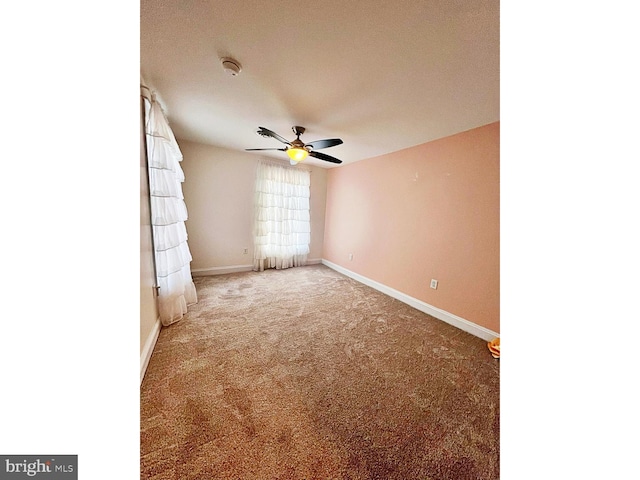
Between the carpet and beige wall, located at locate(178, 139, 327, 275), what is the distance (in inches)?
55.9

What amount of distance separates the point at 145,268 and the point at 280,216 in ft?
8.49

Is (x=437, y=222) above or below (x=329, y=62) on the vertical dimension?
below

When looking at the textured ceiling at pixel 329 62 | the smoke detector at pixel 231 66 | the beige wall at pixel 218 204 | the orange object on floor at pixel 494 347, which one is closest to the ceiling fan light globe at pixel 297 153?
the textured ceiling at pixel 329 62

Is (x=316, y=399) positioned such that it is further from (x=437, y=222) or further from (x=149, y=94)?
(x=149, y=94)

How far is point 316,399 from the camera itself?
1396mm

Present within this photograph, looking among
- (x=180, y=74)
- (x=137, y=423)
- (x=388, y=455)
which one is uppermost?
(x=180, y=74)

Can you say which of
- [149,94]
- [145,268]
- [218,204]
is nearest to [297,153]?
[149,94]

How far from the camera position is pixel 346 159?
3.79m

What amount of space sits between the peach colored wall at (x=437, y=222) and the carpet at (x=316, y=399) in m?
0.48

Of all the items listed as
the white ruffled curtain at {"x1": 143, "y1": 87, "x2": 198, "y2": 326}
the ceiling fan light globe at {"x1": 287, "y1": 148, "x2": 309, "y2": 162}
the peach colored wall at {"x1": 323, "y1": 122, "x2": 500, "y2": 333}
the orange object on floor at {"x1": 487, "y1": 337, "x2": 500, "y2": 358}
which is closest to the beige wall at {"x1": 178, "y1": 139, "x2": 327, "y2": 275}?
the white ruffled curtain at {"x1": 143, "y1": 87, "x2": 198, "y2": 326}
